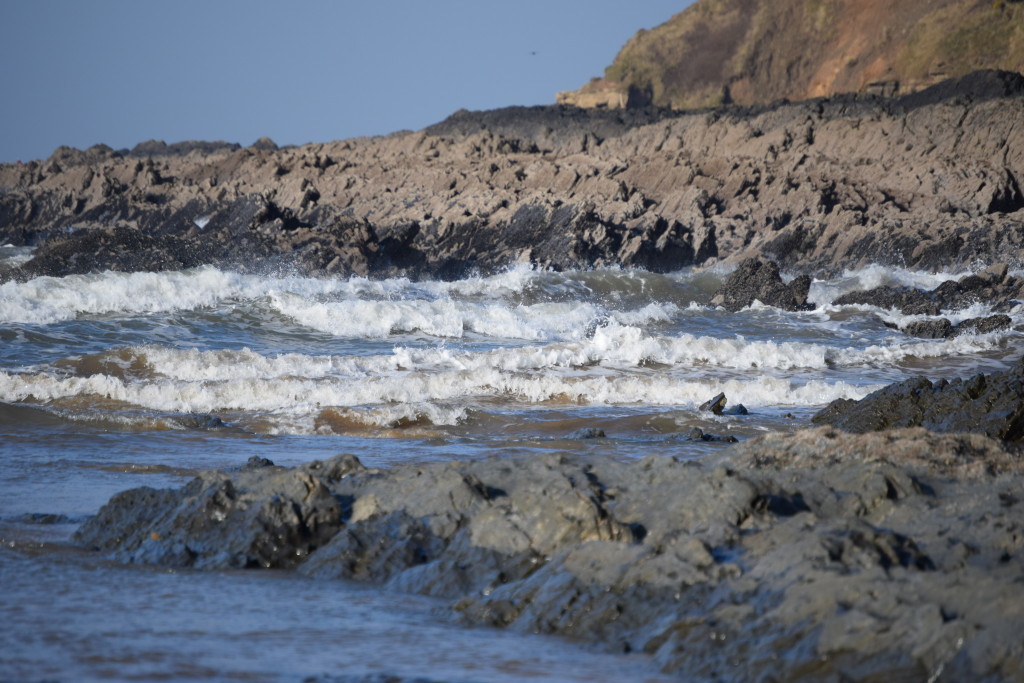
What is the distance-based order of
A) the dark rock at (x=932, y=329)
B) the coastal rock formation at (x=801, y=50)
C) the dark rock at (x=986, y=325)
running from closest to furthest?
1. the dark rock at (x=986, y=325)
2. the dark rock at (x=932, y=329)
3. the coastal rock formation at (x=801, y=50)

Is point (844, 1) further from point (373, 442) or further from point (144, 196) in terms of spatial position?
point (373, 442)

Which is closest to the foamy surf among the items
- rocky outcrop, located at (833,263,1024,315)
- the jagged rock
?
the jagged rock

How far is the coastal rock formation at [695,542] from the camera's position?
270 centimetres

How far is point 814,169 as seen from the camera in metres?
28.9

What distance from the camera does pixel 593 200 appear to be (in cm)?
2684

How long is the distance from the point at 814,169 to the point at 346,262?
45.7 ft

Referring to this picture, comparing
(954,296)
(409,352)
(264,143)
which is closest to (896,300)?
(954,296)

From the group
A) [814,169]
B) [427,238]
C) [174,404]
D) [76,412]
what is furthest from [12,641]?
[814,169]

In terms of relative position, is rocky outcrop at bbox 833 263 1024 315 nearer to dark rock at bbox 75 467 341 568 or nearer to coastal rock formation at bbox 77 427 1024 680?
coastal rock formation at bbox 77 427 1024 680

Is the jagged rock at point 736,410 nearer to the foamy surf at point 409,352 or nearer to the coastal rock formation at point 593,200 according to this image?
the foamy surf at point 409,352

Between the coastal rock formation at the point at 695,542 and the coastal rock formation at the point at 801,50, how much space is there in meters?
46.0

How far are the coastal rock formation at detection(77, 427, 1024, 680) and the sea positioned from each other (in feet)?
0.55

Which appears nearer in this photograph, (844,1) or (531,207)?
(531,207)

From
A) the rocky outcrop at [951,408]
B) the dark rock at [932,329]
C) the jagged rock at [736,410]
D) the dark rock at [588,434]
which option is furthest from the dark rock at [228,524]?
the dark rock at [932,329]
